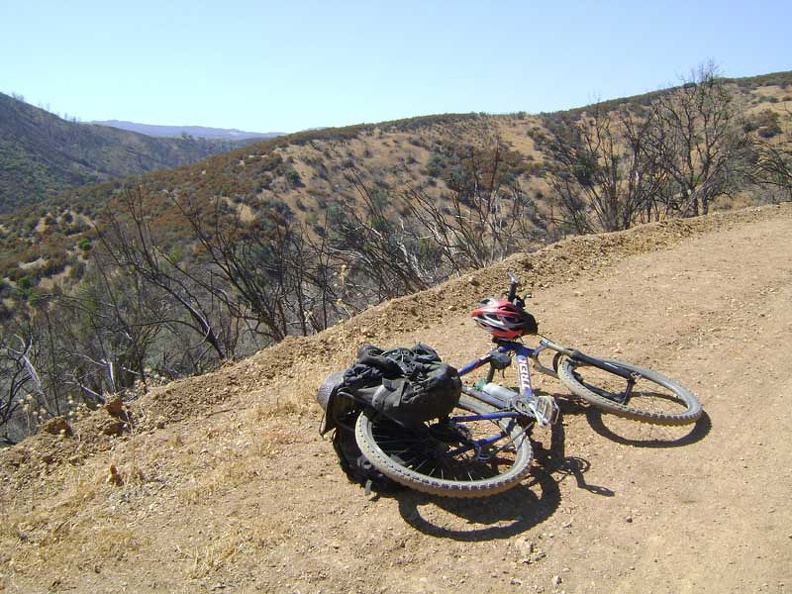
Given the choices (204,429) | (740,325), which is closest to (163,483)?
(204,429)

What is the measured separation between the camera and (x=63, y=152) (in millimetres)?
76938

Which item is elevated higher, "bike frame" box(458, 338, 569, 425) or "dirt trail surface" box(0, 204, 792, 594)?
"bike frame" box(458, 338, 569, 425)

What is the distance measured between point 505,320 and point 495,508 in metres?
1.33

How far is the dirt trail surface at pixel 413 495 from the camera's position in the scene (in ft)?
9.82

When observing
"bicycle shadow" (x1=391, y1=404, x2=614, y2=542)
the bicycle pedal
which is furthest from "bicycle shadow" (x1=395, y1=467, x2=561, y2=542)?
the bicycle pedal

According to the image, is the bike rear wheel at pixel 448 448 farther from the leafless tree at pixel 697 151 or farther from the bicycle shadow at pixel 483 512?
the leafless tree at pixel 697 151

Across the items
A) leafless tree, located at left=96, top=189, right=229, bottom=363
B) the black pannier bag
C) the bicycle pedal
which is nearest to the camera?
the black pannier bag

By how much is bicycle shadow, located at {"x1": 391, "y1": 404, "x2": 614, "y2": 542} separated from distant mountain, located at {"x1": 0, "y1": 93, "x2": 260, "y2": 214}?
51.1 meters

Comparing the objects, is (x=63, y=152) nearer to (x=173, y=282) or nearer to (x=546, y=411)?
(x=173, y=282)

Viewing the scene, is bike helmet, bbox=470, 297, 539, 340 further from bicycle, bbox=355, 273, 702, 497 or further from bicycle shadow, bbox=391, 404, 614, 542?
bicycle shadow, bbox=391, 404, 614, 542

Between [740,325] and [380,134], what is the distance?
49.6 metres

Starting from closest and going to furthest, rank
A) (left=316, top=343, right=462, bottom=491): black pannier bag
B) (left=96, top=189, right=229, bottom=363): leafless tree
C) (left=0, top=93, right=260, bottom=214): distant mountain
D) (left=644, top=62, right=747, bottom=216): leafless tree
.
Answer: (left=316, top=343, right=462, bottom=491): black pannier bag, (left=96, top=189, right=229, bottom=363): leafless tree, (left=644, top=62, right=747, bottom=216): leafless tree, (left=0, top=93, right=260, bottom=214): distant mountain

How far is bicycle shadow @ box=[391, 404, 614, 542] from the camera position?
327cm

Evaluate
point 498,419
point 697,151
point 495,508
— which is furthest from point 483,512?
point 697,151
